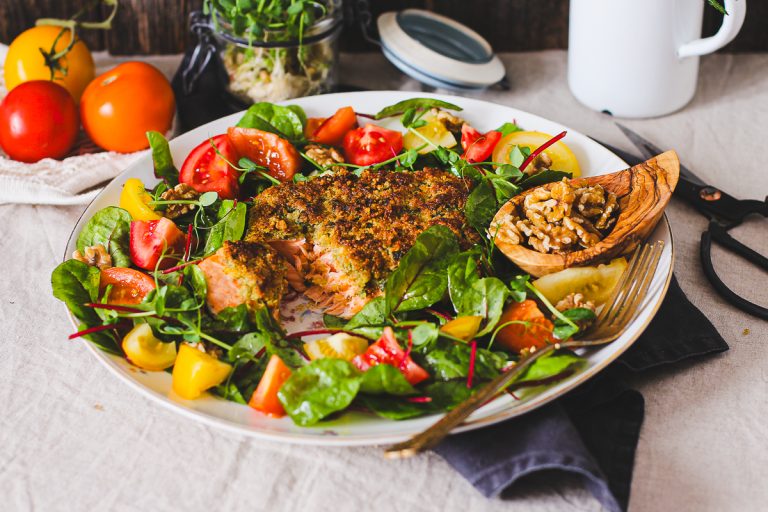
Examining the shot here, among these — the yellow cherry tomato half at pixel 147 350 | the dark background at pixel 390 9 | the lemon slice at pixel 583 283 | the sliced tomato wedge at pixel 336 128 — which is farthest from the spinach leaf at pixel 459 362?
the dark background at pixel 390 9

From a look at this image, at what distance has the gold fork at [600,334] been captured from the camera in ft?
5.61

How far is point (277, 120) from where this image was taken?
2.87 meters

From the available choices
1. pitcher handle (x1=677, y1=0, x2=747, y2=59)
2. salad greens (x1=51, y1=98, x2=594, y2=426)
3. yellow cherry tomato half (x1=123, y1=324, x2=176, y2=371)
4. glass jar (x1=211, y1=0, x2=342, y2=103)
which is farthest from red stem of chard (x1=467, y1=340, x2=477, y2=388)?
pitcher handle (x1=677, y1=0, x2=747, y2=59)

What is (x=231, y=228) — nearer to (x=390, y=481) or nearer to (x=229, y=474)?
(x=229, y=474)

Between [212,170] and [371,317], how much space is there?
0.87 metres

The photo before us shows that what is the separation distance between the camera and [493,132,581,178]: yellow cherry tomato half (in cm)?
268

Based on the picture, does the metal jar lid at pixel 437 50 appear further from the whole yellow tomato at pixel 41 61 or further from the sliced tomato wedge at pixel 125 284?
the sliced tomato wedge at pixel 125 284

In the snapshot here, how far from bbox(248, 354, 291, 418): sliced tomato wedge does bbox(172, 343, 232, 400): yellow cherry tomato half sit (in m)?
0.11

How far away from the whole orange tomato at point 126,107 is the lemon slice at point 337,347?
4.79 ft

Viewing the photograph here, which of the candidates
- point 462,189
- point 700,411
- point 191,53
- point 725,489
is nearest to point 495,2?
point 191,53

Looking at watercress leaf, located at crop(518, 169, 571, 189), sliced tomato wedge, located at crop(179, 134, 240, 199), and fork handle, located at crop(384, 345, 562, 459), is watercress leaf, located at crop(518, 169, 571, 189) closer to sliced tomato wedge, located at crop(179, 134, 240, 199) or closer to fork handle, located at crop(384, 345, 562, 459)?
fork handle, located at crop(384, 345, 562, 459)

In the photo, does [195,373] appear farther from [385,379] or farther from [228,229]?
[228,229]

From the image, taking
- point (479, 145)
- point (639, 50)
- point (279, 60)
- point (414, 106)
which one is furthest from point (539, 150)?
point (279, 60)

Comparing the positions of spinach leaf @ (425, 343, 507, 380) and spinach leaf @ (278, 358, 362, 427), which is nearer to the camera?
spinach leaf @ (278, 358, 362, 427)
